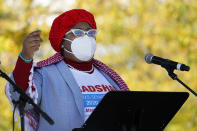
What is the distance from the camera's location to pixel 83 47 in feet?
11.7

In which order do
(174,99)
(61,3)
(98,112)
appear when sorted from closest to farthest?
(98,112) → (174,99) → (61,3)

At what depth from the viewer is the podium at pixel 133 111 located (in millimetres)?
2773

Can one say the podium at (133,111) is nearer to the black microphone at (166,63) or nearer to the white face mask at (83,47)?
the black microphone at (166,63)

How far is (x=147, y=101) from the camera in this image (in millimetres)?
2861

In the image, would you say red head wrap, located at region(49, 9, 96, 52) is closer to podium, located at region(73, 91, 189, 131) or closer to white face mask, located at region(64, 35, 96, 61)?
white face mask, located at region(64, 35, 96, 61)

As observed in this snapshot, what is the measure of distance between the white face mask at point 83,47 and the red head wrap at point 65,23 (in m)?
0.13

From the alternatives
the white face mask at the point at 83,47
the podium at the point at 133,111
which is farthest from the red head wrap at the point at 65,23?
the podium at the point at 133,111

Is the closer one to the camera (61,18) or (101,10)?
(61,18)

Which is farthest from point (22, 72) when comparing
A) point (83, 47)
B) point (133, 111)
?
point (133, 111)

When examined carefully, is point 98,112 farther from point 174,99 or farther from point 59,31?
point 59,31

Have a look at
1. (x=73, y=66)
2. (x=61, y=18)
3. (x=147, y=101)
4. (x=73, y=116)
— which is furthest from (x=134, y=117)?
(x=61, y=18)

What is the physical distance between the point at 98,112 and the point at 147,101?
294mm

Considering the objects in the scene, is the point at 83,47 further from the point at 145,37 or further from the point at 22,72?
the point at 145,37

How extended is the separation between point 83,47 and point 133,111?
86 cm
